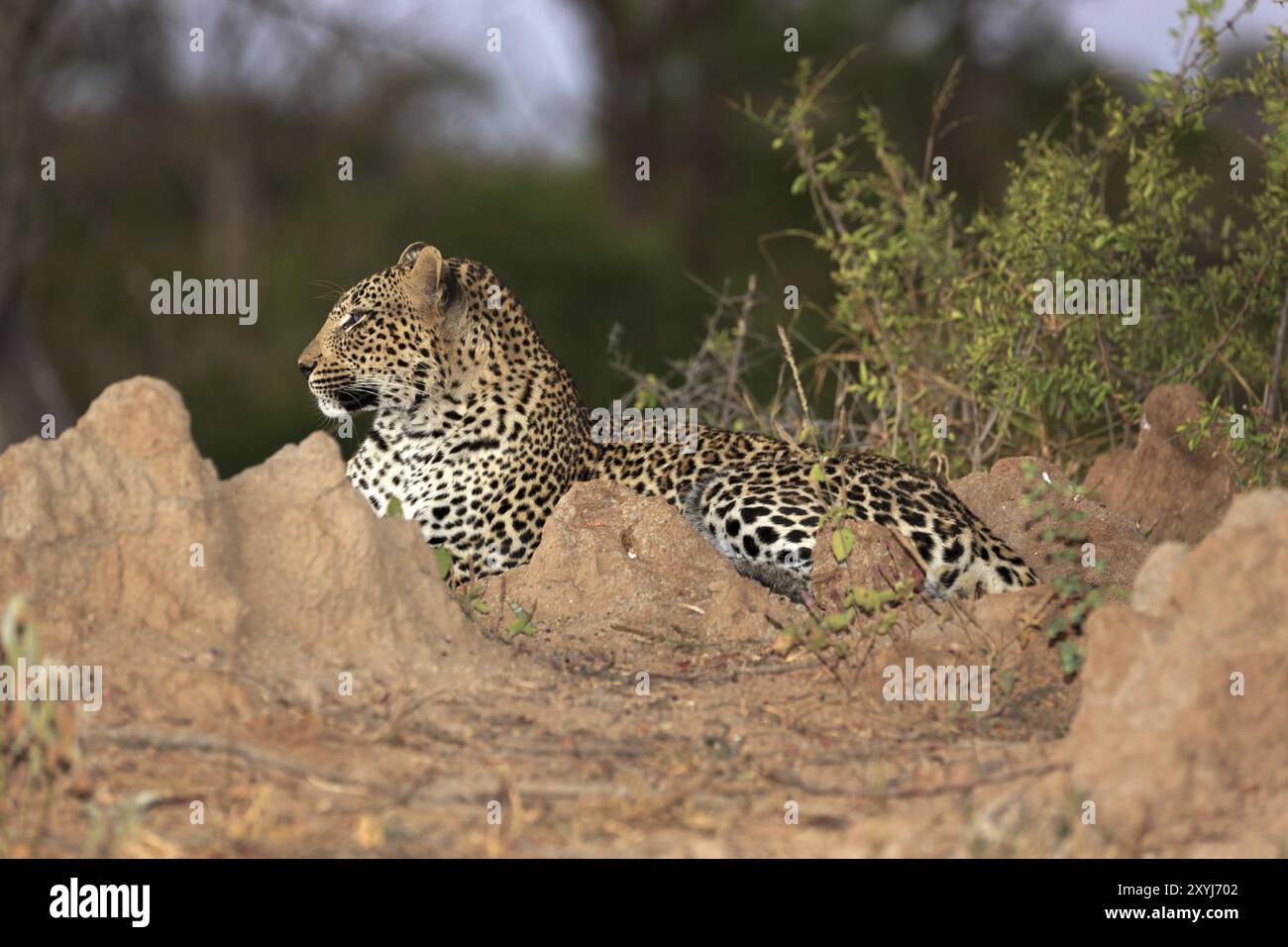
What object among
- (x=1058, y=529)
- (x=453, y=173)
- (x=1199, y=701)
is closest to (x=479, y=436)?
(x=1058, y=529)

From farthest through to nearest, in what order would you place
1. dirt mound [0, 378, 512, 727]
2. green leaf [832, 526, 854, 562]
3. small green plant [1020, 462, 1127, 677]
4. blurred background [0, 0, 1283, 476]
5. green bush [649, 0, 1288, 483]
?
1. blurred background [0, 0, 1283, 476]
2. green bush [649, 0, 1288, 483]
3. green leaf [832, 526, 854, 562]
4. small green plant [1020, 462, 1127, 677]
5. dirt mound [0, 378, 512, 727]

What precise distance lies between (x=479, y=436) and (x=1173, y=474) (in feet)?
11.6

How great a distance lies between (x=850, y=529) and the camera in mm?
7379

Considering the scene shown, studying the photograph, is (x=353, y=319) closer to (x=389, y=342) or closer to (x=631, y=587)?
(x=389, y=342)

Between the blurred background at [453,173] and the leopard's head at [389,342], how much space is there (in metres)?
16.8

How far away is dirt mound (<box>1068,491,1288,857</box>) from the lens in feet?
16.7

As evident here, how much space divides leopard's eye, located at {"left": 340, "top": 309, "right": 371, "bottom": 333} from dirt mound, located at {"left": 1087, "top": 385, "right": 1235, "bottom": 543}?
377 centimetres

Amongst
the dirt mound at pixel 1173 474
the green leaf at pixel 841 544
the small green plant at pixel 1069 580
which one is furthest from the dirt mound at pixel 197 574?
the dirt mound at pixel 1173 474

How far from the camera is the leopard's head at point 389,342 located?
8.80 meters

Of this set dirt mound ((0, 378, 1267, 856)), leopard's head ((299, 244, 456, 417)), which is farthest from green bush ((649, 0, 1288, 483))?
dirt mound ((0, 378, 1267, 856))

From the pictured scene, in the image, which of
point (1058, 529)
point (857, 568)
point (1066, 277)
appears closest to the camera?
point (857, 568)

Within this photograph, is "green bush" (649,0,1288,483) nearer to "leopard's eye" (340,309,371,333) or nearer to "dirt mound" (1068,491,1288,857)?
"leopard's eye" (340,309,371,333)

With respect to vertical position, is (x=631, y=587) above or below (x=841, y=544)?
below

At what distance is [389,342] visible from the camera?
28.9ft
